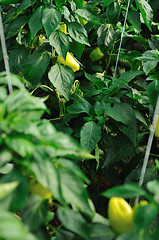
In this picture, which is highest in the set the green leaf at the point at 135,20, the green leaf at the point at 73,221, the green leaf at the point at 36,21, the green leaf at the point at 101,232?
the green leaf at the point at 36,21

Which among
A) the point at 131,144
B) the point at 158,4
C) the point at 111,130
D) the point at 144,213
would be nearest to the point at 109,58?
the point at 111,130

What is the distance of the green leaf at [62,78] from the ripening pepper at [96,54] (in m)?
0.33

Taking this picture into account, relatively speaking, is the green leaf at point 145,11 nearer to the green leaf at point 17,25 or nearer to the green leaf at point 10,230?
the green leaf at point 17,25

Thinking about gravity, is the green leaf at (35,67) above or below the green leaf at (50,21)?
below

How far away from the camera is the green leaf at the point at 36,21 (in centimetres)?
88

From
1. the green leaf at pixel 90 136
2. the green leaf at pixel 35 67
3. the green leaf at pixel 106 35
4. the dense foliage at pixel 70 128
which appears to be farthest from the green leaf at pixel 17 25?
the green leaf at pixel 90 136

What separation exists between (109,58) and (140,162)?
576 millimetres

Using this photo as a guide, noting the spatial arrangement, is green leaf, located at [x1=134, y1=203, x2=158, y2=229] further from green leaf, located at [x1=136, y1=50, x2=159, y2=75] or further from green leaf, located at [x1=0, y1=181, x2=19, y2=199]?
green leaf, located at [x1=136, y1=50, x2=159, y2=75]

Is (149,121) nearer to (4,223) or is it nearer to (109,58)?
(109,58)

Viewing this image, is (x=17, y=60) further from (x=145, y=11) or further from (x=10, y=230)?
(x=10, y=230)

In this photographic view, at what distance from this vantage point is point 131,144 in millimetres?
905

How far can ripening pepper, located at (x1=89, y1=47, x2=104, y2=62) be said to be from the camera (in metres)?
1.27

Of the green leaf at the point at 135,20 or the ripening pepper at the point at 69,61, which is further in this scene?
the green leaf at the point at 135,20

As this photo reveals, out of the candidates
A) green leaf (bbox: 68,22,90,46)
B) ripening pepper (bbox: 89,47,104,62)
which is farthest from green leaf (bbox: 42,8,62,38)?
ripening pepper (bbox: 89,47,104,62)
